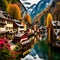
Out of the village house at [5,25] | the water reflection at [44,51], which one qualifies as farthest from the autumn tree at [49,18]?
the village house at [5,25]

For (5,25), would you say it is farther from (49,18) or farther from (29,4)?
(49,18)

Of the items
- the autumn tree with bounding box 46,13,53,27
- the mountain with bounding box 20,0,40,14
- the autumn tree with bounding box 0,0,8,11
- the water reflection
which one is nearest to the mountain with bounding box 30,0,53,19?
the mountain with bounding box 20,0,40,14

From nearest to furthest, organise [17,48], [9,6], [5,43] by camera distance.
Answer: [5,43]
[17,48]
[9,6]

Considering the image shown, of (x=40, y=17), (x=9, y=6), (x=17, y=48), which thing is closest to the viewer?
(x=17, y=48)

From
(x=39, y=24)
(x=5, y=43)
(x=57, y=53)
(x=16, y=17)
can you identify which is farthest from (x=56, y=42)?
(x=5, y=43)

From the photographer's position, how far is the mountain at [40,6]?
21.7ft

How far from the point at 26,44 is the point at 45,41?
2.38 ft

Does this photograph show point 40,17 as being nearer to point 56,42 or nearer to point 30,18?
point 30,18

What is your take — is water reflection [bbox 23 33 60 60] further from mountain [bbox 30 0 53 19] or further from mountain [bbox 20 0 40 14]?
mountain [bbox 20 0 40 14]

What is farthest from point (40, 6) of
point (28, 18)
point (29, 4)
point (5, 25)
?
point (5, 25)

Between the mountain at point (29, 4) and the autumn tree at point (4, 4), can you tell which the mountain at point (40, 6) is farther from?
the autumn tree at point (4, 4)

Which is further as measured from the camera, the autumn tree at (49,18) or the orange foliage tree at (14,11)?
the autumn tree at (49,18)

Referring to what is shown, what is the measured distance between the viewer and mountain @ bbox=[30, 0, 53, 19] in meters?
6.61

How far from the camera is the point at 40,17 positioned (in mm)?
6715
